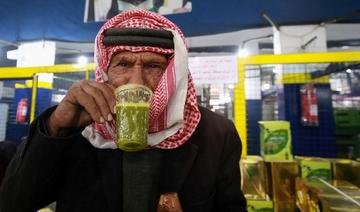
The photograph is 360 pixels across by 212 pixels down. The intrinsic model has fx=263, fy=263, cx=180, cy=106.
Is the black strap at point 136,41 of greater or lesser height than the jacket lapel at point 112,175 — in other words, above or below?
above

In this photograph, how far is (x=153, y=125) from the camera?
1.15 meters

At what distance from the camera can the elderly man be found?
1.01 m

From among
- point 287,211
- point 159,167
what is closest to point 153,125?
point 159,167

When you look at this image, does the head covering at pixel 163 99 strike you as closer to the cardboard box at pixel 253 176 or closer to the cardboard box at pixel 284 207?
the cardboard box at pixel 253 176

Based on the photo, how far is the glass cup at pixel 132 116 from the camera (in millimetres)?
841

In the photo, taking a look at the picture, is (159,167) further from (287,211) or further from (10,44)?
(10,44)

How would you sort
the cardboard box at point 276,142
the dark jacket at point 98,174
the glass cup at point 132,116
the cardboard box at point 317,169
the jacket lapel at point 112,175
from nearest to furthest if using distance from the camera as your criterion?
1. the glass cup at point 132,116
2. the dark jacket at point 98,174
3. the jacket lapel at point 112,175
4. the cardboard box at point 317,169
5. the cardboard box at point 276,142

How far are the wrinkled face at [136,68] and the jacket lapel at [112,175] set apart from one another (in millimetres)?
320

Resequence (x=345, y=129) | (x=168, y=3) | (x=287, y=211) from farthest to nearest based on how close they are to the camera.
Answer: (x=345, y=129), (x=168, y=3), (x=287, y=211)

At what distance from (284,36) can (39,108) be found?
4.86 m

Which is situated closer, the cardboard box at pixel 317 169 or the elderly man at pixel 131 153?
the elderly man at pixel 131 153

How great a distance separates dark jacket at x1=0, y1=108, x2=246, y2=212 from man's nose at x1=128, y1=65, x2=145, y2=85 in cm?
31

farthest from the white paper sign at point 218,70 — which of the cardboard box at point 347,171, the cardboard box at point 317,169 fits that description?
the cardboard box at point 347,171

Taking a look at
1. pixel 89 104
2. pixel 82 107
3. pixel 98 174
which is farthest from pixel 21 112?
pixel 89 104
